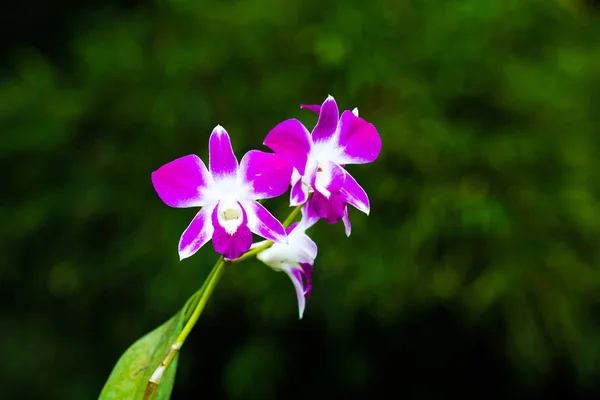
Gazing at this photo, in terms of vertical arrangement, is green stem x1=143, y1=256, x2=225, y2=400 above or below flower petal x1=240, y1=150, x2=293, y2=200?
below

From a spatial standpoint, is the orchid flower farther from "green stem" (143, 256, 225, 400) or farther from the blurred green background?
the blurred green background

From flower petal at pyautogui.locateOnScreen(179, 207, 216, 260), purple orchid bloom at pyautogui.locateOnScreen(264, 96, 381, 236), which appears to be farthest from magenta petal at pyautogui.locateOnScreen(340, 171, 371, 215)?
flower petal at pyautogui.locateOnScreen(179, 207, 216, 260)

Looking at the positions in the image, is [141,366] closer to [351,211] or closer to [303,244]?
[303,244]

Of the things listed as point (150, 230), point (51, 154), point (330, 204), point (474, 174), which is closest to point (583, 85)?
point (474, 174)

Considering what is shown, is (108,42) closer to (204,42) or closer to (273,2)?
(204,42)

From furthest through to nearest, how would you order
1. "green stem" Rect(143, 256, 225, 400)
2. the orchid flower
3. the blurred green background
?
the blurred green background
the orchid flower
"green stem" Rect(143, 256, 225, 400)

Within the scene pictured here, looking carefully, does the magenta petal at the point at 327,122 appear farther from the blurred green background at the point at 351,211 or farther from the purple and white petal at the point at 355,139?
the blurred green background at the point at 351,211
